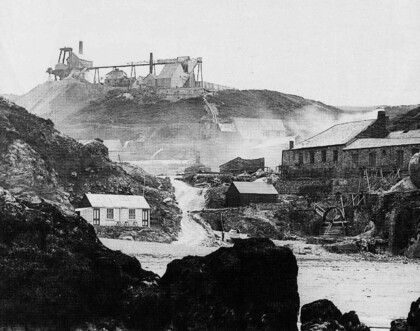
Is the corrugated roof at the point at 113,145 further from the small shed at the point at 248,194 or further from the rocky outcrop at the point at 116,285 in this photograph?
the rocky outcrop at the point at 116,285

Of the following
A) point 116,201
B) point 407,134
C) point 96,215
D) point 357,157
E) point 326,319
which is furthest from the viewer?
point 357,157

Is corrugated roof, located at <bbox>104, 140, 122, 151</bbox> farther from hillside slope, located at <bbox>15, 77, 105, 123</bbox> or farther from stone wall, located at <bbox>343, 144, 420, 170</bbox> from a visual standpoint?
stone wall, located at <bbox>343, 144, 420, 170</bbox>

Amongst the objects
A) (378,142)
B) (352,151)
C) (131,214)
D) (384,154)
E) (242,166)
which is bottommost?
(131,214)

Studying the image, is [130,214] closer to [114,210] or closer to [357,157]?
[114,210]

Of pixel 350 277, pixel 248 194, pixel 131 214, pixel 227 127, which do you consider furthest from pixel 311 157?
pixel 227 127

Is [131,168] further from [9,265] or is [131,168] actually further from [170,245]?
[9,265]

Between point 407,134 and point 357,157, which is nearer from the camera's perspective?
point 407,134
